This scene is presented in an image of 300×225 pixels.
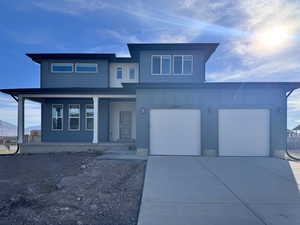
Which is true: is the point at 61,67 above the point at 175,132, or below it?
above

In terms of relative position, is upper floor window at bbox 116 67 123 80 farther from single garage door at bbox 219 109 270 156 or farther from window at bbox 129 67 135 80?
single garage door at bbox 219 109 270 156

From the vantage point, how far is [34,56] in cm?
1248

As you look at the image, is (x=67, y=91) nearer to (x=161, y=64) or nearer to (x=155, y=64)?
(x=155, y=64)

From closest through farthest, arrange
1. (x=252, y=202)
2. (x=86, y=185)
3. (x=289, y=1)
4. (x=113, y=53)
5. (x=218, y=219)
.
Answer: (x=218, y=219) < (x=252, y=202) < (x=86, y=185) < (x=289, y=1) < (x=113, y=53)

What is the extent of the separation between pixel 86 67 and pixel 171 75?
618 centimetres

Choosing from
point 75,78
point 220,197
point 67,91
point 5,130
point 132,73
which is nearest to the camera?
point 220,197

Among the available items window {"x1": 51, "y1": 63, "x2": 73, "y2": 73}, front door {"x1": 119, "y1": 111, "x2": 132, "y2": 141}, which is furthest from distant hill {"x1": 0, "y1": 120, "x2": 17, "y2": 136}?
front door {"x1": 119, "y1": 111, "x2": 132, "y2": 141}

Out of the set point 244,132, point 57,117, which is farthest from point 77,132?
point 244,132

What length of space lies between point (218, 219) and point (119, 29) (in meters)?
11.9

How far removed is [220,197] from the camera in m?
3.96

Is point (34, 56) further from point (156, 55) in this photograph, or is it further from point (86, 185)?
point (86, 185)

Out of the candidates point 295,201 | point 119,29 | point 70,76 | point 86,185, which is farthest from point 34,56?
point 295,201

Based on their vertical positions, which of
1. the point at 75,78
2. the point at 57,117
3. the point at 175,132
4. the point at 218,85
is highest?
the point at 75,78

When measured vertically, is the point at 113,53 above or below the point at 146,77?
above
